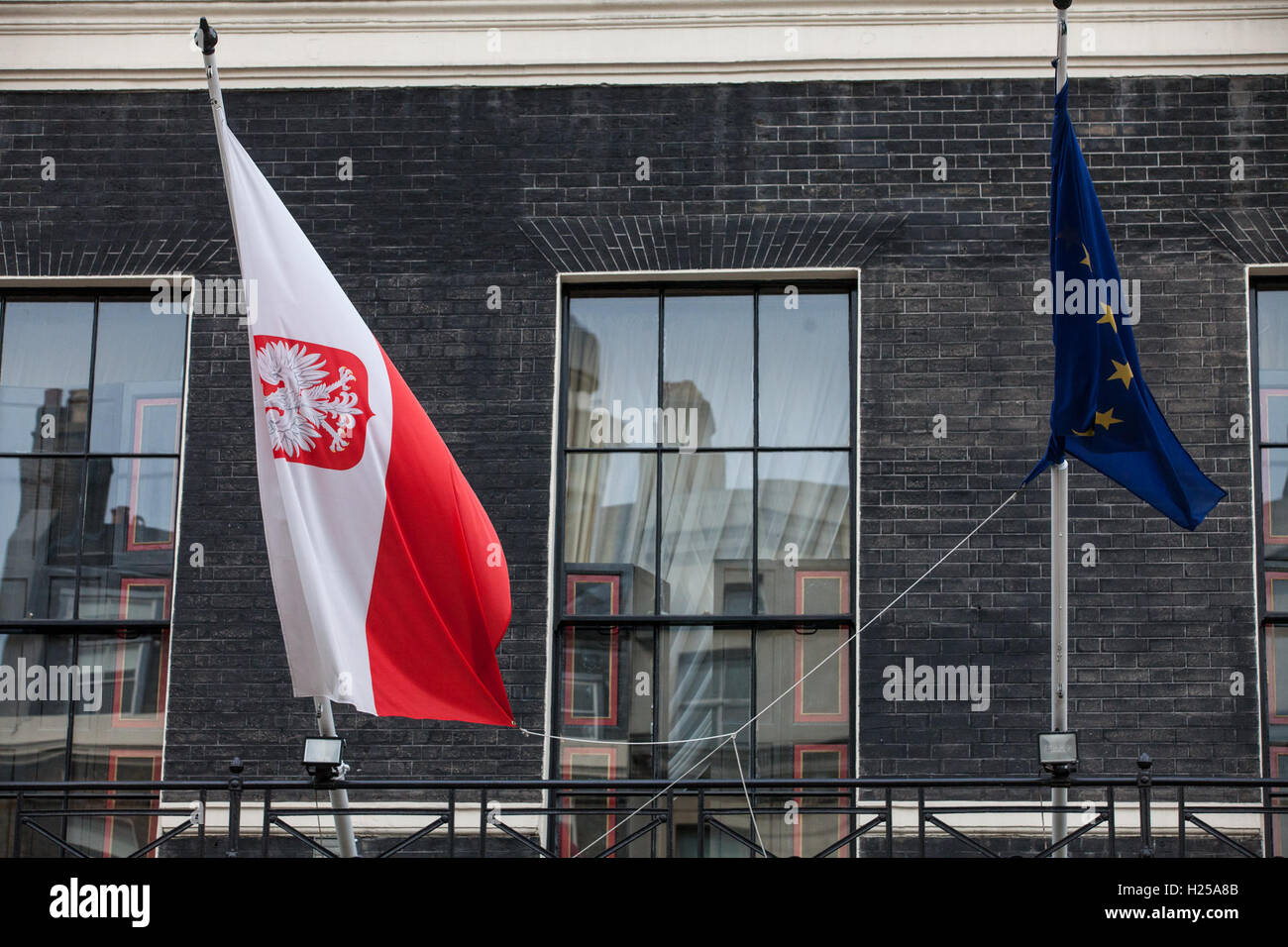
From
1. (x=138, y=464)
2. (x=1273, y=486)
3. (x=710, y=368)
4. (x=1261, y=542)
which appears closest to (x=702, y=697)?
(x=710, y=368)

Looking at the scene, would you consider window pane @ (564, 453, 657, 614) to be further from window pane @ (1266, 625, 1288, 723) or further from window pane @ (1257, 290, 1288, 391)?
window pane @ (1257, 290, 1288, 391)

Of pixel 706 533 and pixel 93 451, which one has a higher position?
pixel 93 451

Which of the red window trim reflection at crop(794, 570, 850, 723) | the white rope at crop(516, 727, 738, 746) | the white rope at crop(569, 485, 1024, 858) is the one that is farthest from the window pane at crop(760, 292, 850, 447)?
the white rope at crop(516, 727, 738, 746)

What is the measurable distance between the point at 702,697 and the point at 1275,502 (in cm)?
400

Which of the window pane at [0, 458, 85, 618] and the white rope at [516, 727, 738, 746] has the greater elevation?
the window pane at [0, 458, 85, 618]

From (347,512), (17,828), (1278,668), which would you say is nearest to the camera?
(347,512)

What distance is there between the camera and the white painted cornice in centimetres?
1157

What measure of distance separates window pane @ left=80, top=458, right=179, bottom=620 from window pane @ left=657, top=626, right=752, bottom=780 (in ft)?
11.3

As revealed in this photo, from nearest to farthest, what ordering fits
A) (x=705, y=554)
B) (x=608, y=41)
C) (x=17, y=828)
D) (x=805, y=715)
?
(x=17, y=828) → (x=805, y=715) → (x=705, y=554) → (x=608, y=41)

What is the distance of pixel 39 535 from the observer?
1159 centimetres

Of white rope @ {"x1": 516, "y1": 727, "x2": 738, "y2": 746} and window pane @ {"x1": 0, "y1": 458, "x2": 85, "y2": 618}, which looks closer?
white rope @ {"x1": 516, "y1": 727, "x2": 738, "y2": 746}

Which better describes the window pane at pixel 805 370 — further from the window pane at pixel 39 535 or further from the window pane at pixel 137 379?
the window pane at pixel 39 535

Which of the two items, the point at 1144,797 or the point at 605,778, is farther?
the point at 605,778

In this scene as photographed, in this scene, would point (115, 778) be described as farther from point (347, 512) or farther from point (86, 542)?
point (347, 512)
